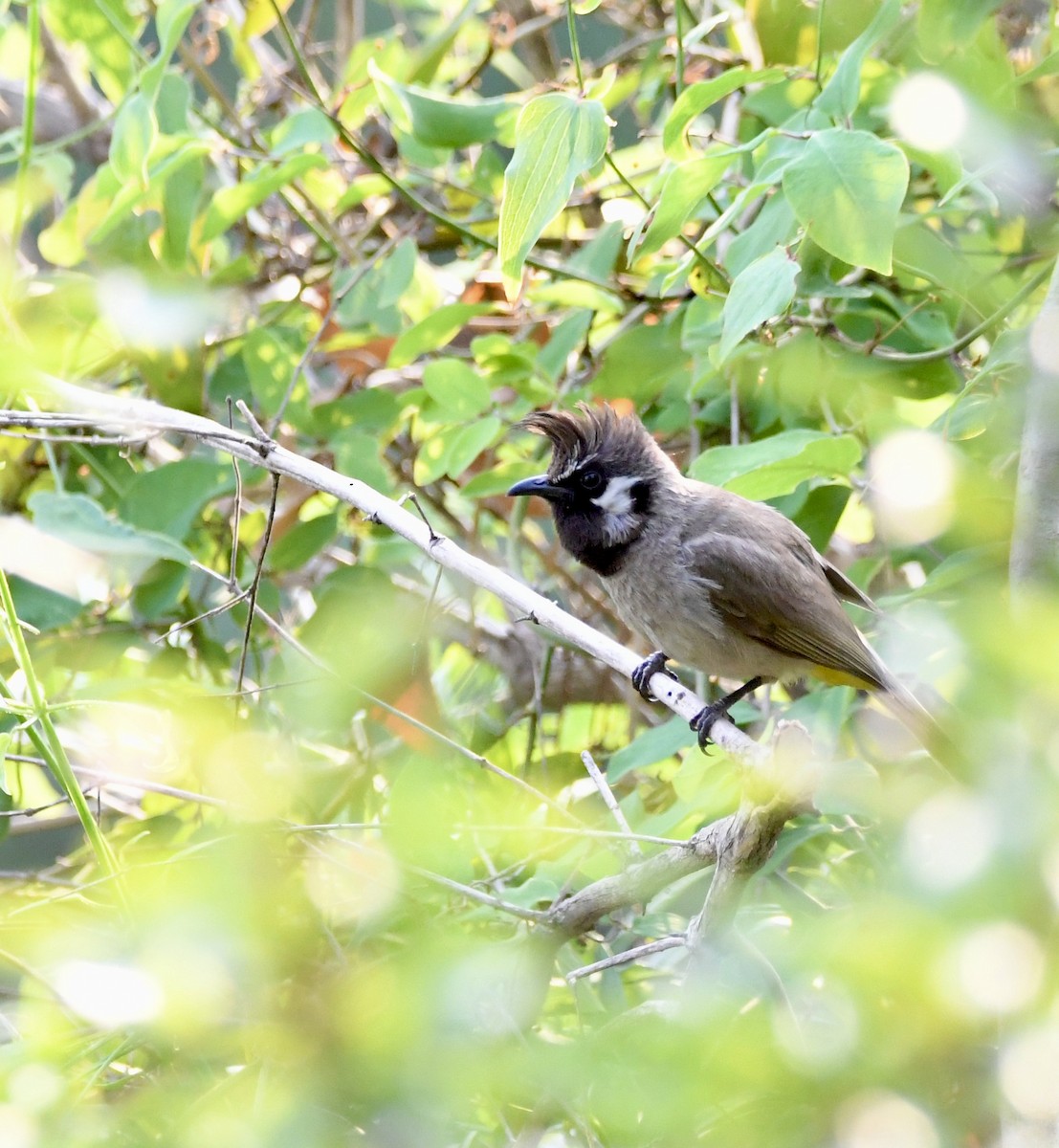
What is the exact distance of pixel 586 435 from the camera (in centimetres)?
266

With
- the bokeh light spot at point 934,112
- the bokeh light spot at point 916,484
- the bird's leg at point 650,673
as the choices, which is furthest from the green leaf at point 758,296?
the bokeh light spot at point 916,484

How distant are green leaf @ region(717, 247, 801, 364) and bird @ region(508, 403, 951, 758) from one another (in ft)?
3.01

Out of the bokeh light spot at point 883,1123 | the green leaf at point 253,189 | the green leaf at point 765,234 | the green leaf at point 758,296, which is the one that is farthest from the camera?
the green leaf at point 253,189

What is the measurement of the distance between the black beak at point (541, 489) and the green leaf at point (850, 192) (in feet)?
3.85

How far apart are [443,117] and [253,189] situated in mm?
401

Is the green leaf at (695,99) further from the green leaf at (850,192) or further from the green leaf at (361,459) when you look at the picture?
the green leaf at (361,459)

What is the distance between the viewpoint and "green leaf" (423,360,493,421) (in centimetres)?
252

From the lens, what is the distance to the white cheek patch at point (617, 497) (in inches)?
108

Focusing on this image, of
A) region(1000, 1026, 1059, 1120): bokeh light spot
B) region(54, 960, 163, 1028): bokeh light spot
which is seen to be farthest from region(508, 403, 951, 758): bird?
region(1000, 1026, 1059, 1120): bokeh light spot

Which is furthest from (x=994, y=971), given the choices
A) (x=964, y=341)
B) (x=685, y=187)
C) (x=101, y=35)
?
(x=101, y=35)

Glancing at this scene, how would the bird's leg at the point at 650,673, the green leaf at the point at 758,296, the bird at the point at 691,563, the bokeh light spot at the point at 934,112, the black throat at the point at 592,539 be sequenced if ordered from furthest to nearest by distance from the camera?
the black throat at the point at 592,539
the bird at the point at 691,563
the bird's leg at the point at 650,673
the green leaf at the point at 758,296
the bokeh light spot at the point at 934,112

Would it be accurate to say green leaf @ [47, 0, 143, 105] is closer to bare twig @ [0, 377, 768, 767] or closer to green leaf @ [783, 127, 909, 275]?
bare twig @ [0, 377, 768, 767]

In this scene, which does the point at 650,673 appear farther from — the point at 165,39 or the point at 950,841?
the point at 950,841

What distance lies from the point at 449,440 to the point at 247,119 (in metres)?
1.42
